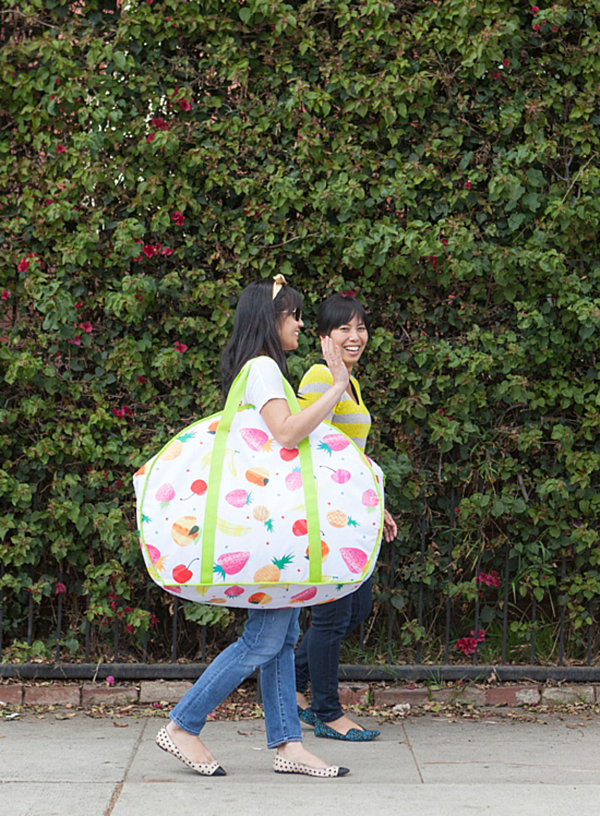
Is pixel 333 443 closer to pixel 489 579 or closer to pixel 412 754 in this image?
pixel 412 754

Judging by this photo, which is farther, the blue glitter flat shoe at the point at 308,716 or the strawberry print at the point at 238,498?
the blue glitter flat shoe at the point at 308,716

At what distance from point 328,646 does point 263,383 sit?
4.57ft

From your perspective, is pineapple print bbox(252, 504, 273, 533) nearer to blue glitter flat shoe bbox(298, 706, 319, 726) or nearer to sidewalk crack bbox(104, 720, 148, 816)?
sidewalk crack bbox(104, 720, 148, 816)

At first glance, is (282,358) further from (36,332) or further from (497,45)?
(497,45)

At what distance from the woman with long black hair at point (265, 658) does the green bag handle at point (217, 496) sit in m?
0.22

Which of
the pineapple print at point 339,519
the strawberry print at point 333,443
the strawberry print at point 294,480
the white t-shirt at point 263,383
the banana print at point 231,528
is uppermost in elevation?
the white t-shirt at point 263,383

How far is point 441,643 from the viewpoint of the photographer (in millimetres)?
5484

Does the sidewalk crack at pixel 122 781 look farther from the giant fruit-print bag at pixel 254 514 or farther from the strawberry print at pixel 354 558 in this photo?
the strawberry print at pixel 354 558

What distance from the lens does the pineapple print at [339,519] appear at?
3.72m

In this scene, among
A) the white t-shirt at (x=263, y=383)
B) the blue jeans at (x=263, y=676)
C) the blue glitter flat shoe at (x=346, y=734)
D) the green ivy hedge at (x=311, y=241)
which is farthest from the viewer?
the green ivy hedge at (x=311, y=241)

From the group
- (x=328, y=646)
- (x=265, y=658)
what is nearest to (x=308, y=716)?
(x=328, y=646)

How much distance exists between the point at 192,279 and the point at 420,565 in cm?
188

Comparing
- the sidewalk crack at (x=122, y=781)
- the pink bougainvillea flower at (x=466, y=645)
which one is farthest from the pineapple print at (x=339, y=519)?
the pink bougainvillea flower at (x=466, y=645)

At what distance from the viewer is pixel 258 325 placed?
4.01 metres
